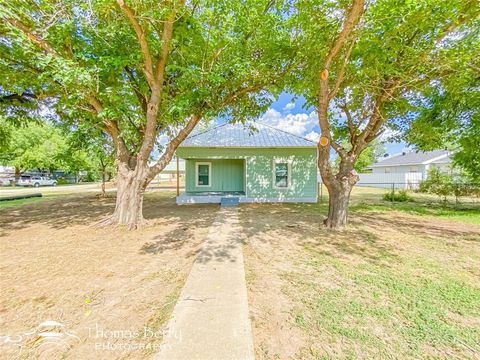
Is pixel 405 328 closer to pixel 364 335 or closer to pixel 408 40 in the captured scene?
pixel 364 335

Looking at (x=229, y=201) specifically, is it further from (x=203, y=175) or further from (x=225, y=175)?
(x=203, y=175)

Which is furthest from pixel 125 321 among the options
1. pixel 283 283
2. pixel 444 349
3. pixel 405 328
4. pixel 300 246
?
pixel 300 246

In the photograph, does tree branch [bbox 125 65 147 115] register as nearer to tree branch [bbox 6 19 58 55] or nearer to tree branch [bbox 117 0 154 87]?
tree branch [bbox 117 0 154 87]

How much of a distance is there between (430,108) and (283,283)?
10847 mm

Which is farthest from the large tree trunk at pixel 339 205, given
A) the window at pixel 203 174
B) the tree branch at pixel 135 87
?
the window at pixel 203 174

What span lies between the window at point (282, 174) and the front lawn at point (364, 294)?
21.1 feet

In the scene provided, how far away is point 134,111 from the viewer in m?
6.55

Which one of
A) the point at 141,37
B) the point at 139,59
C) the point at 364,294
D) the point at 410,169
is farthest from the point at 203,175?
the point at 410,169

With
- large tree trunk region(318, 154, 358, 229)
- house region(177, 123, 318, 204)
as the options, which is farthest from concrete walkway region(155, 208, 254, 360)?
house region(177, 123, 318, 204)

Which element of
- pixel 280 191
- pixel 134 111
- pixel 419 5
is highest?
pixel 419 5

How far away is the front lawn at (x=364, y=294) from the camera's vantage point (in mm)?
2125

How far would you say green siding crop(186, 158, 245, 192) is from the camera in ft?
44.1

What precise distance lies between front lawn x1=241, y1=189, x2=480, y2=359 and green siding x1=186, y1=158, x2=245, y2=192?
26.0 ft

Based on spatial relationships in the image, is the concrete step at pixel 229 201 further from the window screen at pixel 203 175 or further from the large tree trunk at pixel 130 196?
the large tree trunk at pixel 130 196
